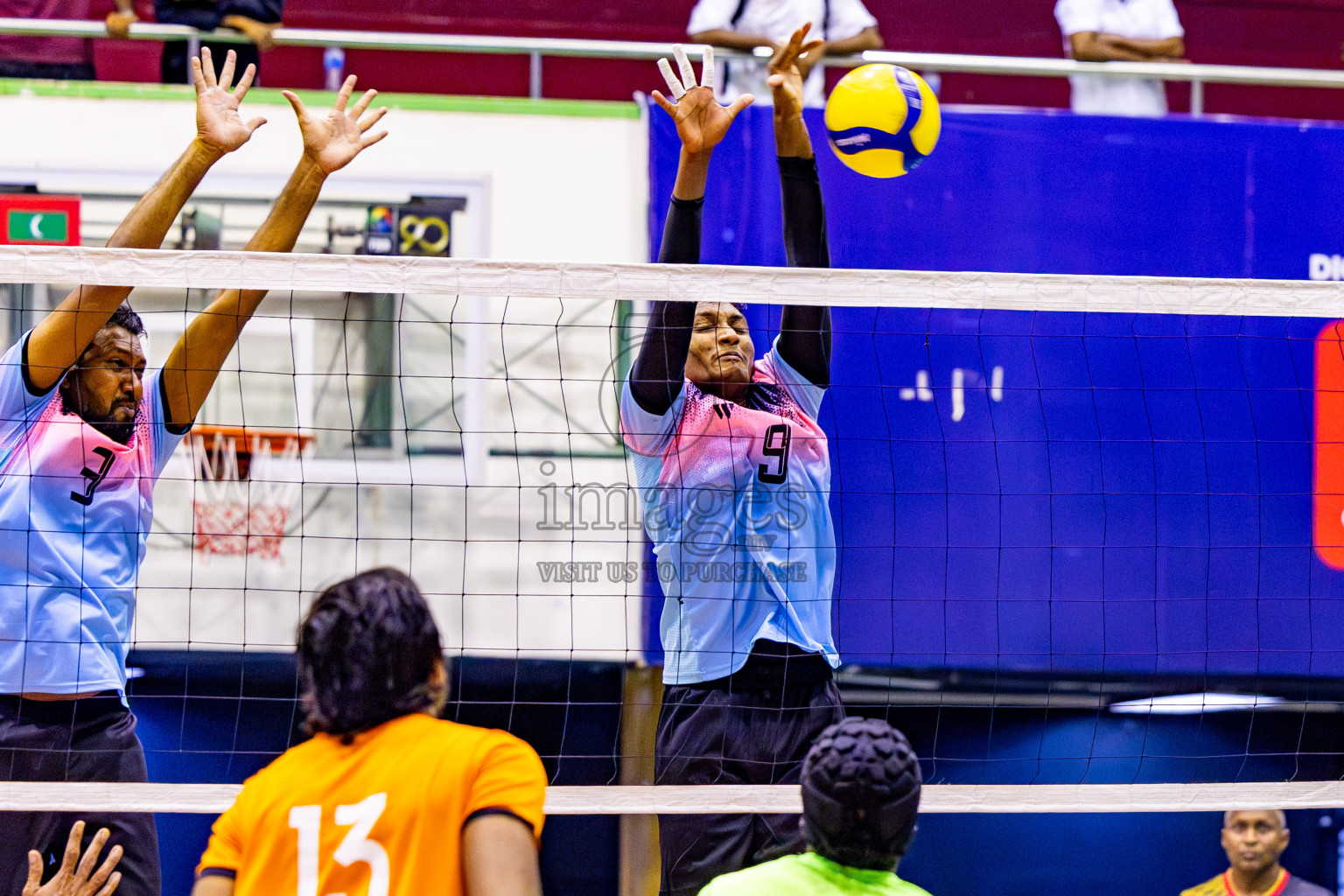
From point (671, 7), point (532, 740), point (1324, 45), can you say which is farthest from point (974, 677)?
point (1324, 45)

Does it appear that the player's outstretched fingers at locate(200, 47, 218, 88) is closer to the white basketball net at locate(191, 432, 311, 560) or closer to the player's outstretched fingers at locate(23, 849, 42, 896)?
the player's outstretched fingers at locate(23, 849, 42, 896)

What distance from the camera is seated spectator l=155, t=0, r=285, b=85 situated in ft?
17.1

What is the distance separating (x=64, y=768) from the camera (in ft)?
10.6

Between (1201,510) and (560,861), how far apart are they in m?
3.36

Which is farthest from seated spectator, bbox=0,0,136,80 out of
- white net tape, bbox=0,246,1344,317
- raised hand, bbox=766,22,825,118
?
raised hand, bbox=766,22,825,118

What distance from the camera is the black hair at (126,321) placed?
10.9 ft

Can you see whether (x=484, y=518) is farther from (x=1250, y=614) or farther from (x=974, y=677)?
(x=1250, y=614)

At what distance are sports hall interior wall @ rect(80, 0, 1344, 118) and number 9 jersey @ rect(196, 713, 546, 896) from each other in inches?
214

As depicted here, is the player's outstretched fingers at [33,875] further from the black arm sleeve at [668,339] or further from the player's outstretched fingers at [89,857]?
the black arm sleeve at [668,339]

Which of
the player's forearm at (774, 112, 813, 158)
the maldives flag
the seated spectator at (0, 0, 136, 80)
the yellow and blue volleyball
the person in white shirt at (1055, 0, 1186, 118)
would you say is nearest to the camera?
the player's forearm at (774, 112, 813, 158)

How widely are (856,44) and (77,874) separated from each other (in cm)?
452

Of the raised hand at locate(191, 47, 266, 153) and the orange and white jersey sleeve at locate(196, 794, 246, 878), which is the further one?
the raised hand at locate(191, 47, 266, 153)

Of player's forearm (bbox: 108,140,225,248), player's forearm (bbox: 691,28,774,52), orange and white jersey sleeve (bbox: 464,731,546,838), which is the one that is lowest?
orange and white jersey sleeve (bbox: 464,731,546,838)

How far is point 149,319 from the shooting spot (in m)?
5.29
